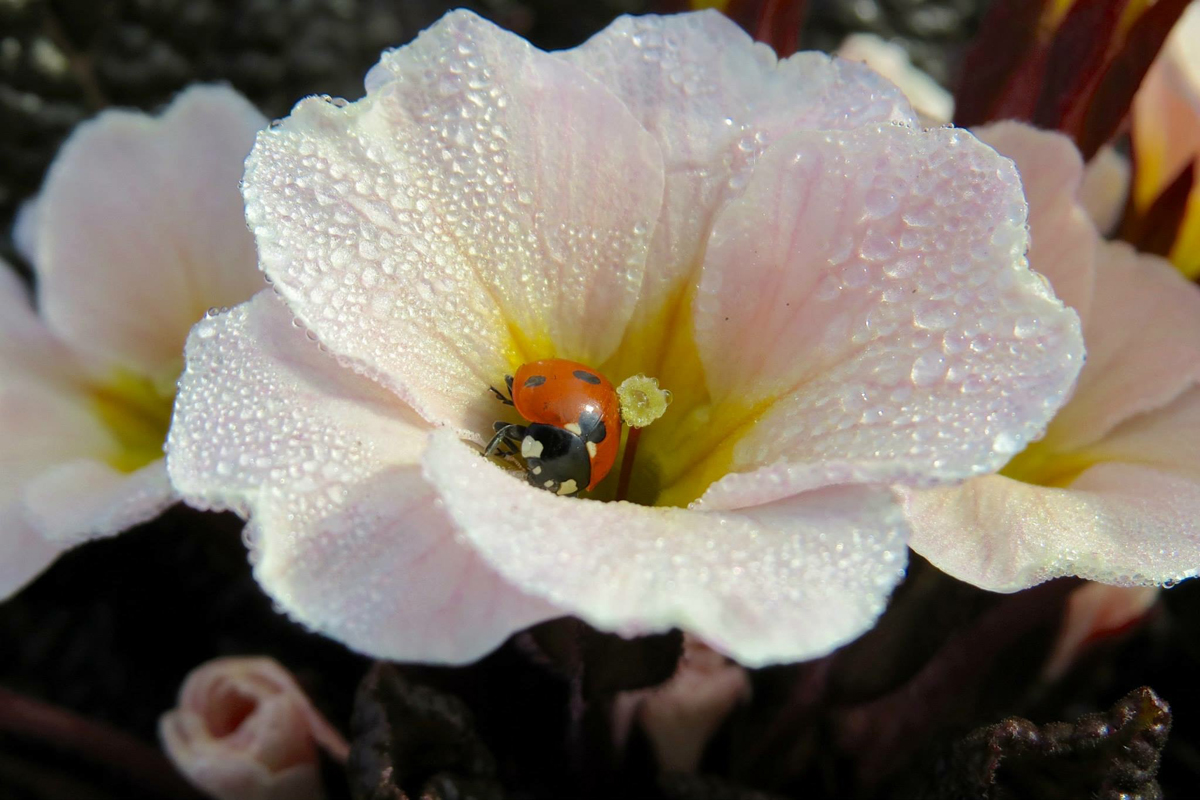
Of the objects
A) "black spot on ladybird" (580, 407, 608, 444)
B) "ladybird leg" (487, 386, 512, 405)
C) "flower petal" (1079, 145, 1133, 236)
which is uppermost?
"flower petal" (1079, 145, 1133, 236)

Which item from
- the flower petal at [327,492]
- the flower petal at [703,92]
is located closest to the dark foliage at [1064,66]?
the flower petal at [703,92]

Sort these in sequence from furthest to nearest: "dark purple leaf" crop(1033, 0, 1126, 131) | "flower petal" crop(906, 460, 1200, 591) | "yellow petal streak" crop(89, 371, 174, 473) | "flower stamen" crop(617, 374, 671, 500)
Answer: "yellow petal streak" crop(89, 371, 174, 473)
"dark purple leaf" crop(1033, 0, 1126, 131)
"flower stamen" crop(617, 374, 671, 500)
"flower petal" crop(906, 460, 1200, 591)

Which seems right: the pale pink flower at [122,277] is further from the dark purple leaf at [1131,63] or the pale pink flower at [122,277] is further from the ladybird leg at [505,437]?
the dark purple leaf at [1131,63]

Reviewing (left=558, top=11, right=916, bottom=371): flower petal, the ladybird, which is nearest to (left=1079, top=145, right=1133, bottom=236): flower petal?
(left=558, top=11, right=916, bottom=371): flower petal

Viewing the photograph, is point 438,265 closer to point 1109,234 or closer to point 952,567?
point 952,567

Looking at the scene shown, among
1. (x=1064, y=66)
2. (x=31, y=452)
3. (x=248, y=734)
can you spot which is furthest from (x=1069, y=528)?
(x=31, y=452)

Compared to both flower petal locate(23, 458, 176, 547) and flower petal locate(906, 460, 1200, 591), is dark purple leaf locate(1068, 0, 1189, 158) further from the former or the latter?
flower petal locate(23, 458, 176, 547)

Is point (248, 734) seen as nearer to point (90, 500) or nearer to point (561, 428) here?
point (90, 500)
